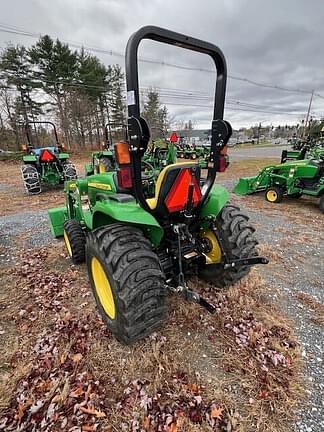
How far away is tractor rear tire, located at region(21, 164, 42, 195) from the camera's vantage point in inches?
300

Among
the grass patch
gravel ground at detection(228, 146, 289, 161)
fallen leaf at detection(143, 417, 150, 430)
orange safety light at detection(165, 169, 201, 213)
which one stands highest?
orange safety light at detection(165, 169, 201, 213)

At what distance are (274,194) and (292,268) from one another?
3667 mm

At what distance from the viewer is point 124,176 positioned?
5.41 feet

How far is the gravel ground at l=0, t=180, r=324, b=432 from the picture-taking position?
1717 millimetres

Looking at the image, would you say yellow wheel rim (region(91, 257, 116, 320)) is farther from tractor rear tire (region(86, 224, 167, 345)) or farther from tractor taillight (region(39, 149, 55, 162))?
tractor taillight (region(39, 149, 55, 162))

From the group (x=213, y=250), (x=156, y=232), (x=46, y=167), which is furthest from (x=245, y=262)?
A: (x=46, y=167)

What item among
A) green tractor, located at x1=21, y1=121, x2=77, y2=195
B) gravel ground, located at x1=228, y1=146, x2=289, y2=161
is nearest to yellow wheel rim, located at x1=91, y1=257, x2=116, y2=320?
green tractor, located at x1=21, y1=121, x2=77, y2=195

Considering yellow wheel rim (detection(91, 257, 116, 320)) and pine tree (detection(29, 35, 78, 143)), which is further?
pine tree (detection(29, 35, 78, 143))

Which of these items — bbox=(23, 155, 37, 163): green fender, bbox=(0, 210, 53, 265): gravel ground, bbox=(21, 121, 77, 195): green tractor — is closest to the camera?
bbox=(0, 210, 53, 265): gravel ground

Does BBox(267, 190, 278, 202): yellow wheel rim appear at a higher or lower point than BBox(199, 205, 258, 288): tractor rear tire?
lower

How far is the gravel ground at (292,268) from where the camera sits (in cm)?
172

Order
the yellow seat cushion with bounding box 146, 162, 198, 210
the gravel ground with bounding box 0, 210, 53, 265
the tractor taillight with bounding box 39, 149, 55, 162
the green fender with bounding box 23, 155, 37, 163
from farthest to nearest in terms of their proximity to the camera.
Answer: the green fender with bounding box 23, 155, 37, 163, the tractor taillight with bounding box 39, 149, 55, 162, the gravel ground with bounding box 0, 210, 53, 265, the yellow seat cushion with bounding box 146, 162, 198, 210

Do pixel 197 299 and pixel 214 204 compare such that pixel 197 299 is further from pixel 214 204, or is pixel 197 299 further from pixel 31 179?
pixel 31 179

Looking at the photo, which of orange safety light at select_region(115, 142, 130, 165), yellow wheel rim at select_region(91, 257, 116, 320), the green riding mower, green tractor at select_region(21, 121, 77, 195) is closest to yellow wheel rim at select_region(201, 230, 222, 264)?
yellow wheel rim at select_region(91, 257, 116, 320)
